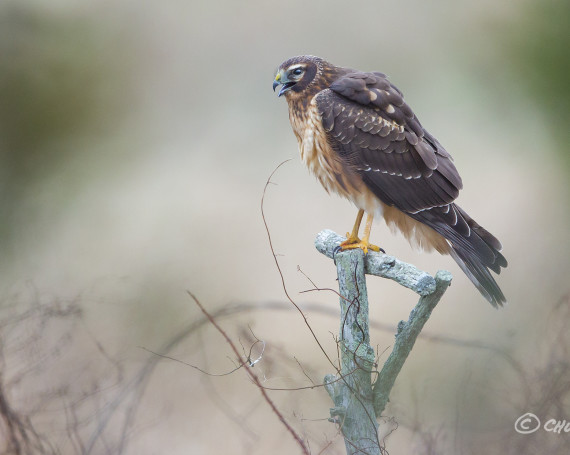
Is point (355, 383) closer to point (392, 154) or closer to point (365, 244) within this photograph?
point (365, 244)

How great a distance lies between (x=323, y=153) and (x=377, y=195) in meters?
0.29

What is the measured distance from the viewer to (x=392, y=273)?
2242 mm

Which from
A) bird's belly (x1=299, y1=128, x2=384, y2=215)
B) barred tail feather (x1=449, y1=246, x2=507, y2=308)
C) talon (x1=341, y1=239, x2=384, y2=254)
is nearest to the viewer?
barred tail feather (x1=449, y1=246, x2=507, y2=308)

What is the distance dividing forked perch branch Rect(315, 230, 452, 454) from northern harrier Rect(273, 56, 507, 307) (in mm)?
298

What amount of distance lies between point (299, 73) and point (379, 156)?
0.48m

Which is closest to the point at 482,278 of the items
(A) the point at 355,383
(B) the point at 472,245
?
(B) the point at 472,245

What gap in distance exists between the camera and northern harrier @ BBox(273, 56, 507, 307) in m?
2.43

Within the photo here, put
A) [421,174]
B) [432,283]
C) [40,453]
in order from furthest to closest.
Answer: [421,174], [432,283], [40,453]

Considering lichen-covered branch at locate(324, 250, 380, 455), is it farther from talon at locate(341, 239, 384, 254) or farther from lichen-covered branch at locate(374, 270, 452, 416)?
talon at locate(341, 239, 384, 254)

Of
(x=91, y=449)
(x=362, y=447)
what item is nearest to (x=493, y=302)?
(x=362, y=447)

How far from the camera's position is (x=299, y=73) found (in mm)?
2543

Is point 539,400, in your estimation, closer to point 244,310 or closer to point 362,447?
point 362,447

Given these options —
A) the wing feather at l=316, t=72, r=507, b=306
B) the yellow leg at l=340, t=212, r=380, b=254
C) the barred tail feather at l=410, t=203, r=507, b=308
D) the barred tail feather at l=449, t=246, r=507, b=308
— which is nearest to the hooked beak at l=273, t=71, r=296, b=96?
the wing feather at l=316, t=72, r=507, b=306

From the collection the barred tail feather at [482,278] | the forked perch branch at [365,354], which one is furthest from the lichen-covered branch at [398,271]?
the barred tail feather at [482,278]
